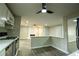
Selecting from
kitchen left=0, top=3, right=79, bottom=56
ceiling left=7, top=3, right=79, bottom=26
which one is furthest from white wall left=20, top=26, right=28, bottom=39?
ceiling left=7, top=3, right=79, bottom=26

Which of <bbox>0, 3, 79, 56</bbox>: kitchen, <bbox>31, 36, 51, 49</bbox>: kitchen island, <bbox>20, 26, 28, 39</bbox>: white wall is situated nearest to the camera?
<bbox>0, 3, 79, 56</bbox>: kitchen

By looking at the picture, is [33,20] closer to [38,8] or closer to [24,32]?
[38,8]

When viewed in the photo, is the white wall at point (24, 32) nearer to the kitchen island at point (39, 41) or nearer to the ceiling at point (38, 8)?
the kitchen island at point (39, 41)

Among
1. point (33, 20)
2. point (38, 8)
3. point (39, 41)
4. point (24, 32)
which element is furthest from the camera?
point (24, 32)

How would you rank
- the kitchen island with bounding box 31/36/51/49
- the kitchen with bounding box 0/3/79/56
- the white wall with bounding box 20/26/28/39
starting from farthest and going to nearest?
the white wall with bounding box 20/26/28/39
the kitchen island with bounding box 31/36/51/49
the kitchen with bounding box 0/3/79/56

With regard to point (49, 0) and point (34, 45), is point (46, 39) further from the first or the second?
point (49, 0)

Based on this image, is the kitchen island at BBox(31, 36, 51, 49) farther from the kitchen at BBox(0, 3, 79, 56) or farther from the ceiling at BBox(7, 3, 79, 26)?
the ceiling at BBox(7, 3, 79, 26)

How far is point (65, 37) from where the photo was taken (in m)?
4.12

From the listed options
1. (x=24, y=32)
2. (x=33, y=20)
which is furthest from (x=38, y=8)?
(x=24, y=32)

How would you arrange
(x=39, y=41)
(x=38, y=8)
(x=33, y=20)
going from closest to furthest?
1. (x=38, y=8)
2. (x=39, y=41)
3. (x=33, y=20)

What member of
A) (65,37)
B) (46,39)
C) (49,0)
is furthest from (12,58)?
(46,39)

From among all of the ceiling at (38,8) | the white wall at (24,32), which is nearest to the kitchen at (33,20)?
the ceiling at (38,8)

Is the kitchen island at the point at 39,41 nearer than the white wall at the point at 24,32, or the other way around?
the kitchen island at the point at 39,41

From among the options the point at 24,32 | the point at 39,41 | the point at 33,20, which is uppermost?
the point at 33,20
